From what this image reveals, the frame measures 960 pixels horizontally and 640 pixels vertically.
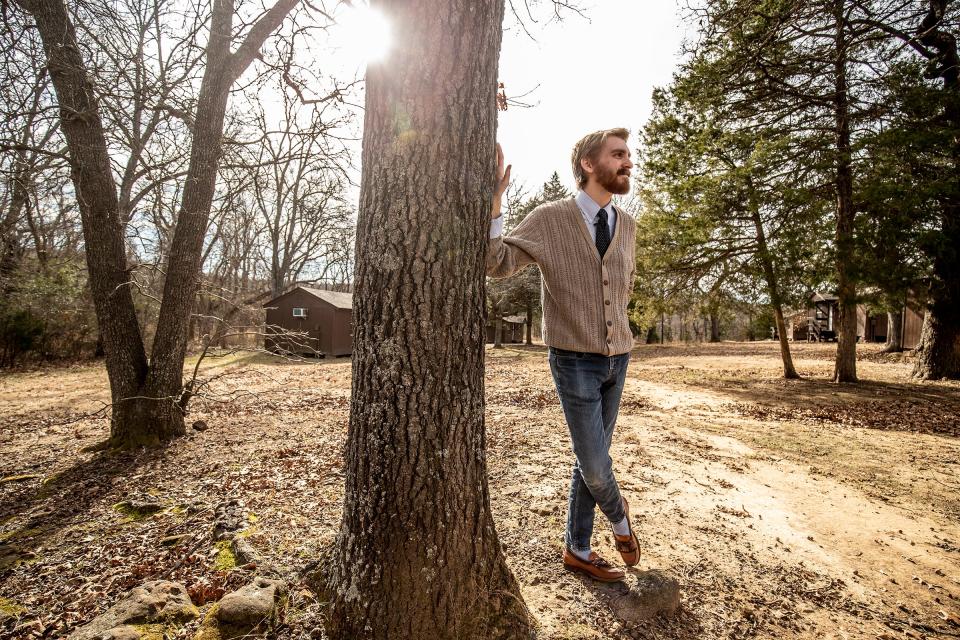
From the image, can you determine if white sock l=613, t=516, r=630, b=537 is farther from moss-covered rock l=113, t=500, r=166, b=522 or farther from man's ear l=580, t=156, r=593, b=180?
moss-covered rock l=113, t=500, r=166, b=522

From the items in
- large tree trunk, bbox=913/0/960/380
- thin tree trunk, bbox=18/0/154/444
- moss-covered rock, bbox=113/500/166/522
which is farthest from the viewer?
large tree trunk, bbox=913/0/960/380

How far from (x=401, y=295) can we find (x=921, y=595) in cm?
314

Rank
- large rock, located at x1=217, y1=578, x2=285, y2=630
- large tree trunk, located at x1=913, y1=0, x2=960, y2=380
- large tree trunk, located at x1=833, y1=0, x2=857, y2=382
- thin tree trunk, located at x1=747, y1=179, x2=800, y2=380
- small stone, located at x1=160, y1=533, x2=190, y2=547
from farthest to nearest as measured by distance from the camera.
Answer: thin tree trunk, located at x1=747, y1=179, x2=800, y2=380 < large tree trunk, located at x1=833, y1=0, x2=857, y2=382 < large tree trunk, located at x1=913, y1=0, x2=960, y2=380 < small stone, located at x1=160, y1=533, x2=190, y2=547 < large rock, located at x1=217, y1=578, x2=285, y2=630

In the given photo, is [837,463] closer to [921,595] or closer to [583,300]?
[921,595]

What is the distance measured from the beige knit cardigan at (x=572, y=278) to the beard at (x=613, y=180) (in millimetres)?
184

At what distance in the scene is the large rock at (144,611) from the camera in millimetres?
1729

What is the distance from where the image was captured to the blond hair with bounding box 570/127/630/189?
7.32 ft

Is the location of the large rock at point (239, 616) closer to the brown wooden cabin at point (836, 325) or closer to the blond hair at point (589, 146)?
the blond hair at point (589, 146)

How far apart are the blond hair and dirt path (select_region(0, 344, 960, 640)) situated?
85.1 inches

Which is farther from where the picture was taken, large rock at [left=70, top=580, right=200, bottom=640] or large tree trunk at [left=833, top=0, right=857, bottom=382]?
large tree trunk at [left=833, top=0, right=857, bottom=382]

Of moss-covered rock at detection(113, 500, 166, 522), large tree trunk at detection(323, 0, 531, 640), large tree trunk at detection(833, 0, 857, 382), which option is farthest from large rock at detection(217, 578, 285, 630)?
large tree trunk at detection(833, 0, 857, 382)

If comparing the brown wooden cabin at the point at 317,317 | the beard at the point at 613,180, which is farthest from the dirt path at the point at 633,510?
the brown wooden cabin at the point at 317,317

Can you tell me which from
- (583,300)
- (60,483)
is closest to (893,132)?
(583,300)

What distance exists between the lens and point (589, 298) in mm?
2158
